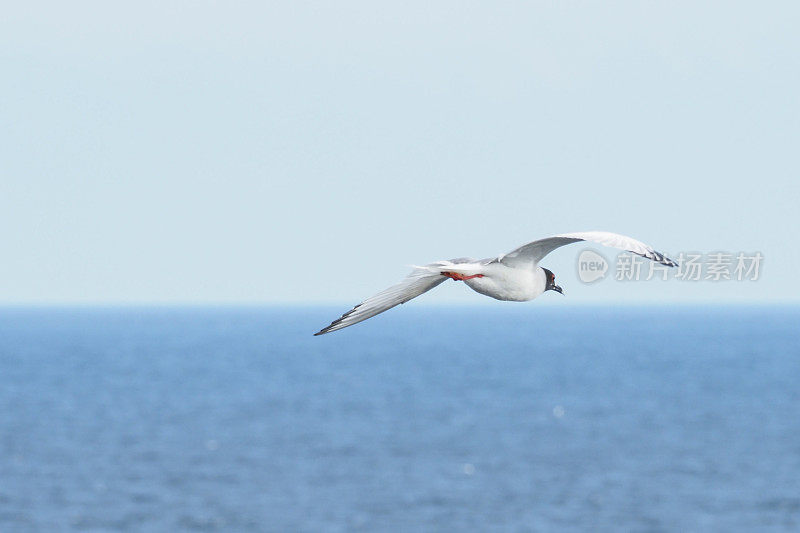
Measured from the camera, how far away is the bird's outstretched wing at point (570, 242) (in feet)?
21.7

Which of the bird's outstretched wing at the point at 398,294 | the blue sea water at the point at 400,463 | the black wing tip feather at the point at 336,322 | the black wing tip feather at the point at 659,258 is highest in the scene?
the black wing tip feather at the point at 659,258

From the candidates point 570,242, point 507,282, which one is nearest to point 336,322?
point 507,282

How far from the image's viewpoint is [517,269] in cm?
745

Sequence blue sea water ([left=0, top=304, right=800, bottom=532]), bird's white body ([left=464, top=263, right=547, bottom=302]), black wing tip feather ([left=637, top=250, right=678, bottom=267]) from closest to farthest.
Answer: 1. black wing tip feather ([left=637, top=250, right=678, bottom=267])
2. bird's white body ([left=464, top=263, right=547, bottom=302])
3. blue sea water ([left=0, top=304, right=800, bottom=532])

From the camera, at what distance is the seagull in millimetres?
6801

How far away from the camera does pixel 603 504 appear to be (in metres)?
92.6

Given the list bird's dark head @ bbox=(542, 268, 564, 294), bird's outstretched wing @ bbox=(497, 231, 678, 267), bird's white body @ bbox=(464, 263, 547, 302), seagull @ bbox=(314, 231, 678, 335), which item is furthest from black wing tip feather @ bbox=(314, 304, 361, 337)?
bird's dark head @ bbox=(542, 268, 564, 294)

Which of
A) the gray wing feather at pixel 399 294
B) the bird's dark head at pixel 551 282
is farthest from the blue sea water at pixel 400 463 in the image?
the bird's dark head at pixel 551 282

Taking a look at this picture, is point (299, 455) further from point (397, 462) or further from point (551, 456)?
point (551, 456)

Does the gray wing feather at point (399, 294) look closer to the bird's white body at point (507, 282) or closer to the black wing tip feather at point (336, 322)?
the black wing tip feather at point (336, 322)

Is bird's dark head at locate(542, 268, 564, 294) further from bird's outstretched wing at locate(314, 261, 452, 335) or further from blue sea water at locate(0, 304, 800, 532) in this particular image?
blue sea water at locate(0, 304, 800, 532)

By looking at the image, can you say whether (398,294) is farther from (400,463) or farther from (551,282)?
(400,463)

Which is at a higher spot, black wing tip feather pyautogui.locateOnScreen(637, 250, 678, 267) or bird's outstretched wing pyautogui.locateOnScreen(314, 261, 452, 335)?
black wing tip feather pyautogui.locateOnScreen(637, 250, 678, 267)

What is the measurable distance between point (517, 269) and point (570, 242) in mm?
613
